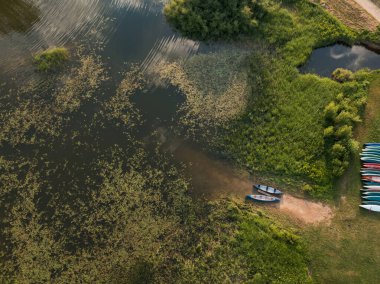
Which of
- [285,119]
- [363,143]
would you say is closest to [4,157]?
[285,119]

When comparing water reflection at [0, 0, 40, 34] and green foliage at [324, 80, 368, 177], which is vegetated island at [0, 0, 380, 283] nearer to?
green foliage at [324, 80, 368, 177]

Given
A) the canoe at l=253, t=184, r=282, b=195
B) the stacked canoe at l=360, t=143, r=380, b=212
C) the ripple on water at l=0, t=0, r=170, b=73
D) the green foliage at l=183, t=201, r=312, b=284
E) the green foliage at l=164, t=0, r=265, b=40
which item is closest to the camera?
the green foliage at l=183, t=201, r=312, b=284

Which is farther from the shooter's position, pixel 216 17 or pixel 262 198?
pixel 216 17

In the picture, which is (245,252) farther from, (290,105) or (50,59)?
(50,59)

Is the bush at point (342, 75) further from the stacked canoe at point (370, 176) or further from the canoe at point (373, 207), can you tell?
the canoe at point (373, 207)

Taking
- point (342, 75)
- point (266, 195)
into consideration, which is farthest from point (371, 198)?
point (342, 75)

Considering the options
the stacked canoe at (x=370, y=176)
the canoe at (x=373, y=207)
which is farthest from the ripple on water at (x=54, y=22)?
the canoe at (x=373, y=207)

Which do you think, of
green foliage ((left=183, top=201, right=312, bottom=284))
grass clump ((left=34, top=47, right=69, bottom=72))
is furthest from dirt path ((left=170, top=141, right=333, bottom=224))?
grass clump ((left=34, top=47, right=69, bottom=72))
